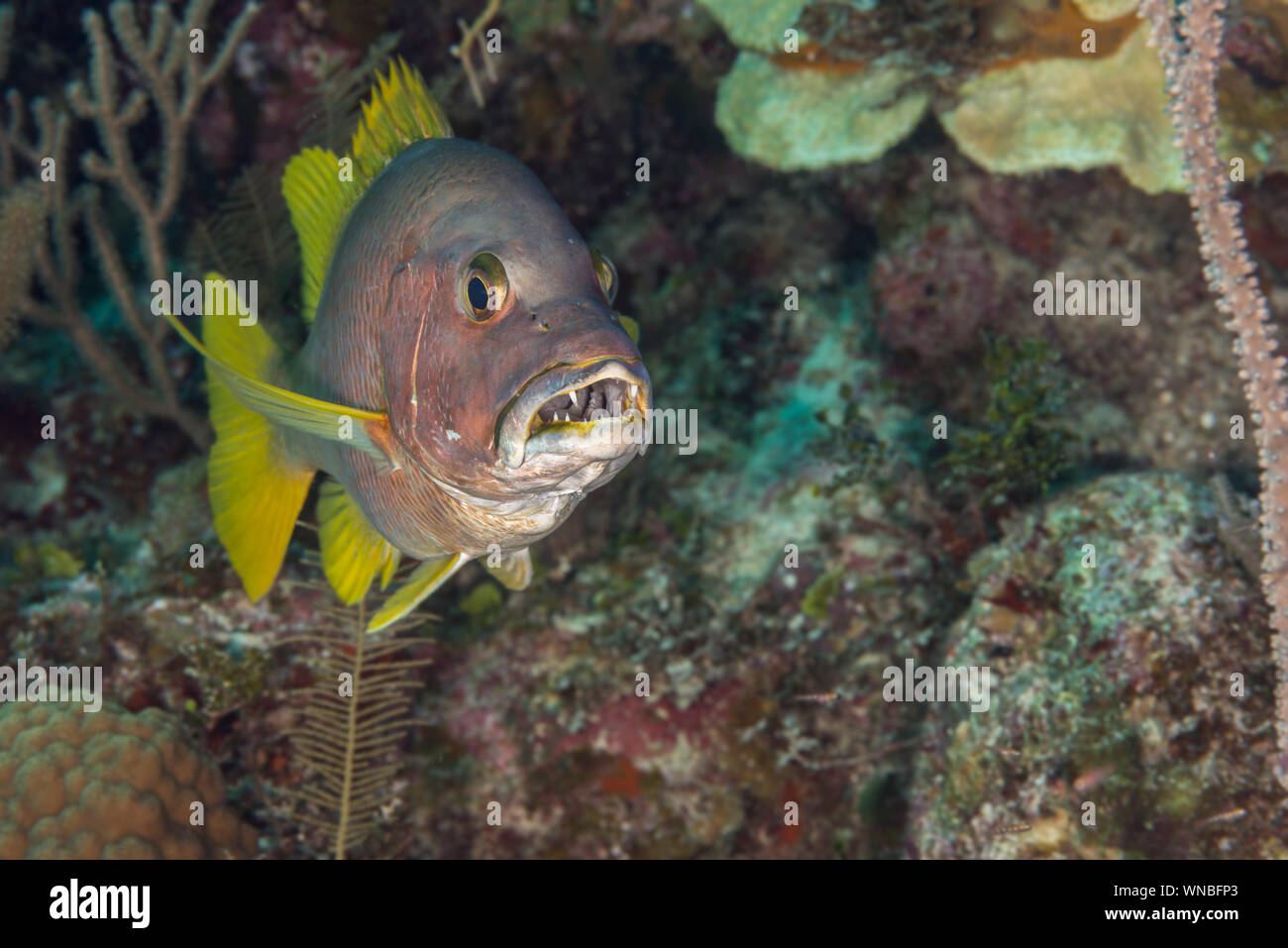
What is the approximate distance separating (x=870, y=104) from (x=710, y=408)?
2.39 metres

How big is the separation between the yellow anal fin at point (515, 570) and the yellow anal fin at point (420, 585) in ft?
0.76

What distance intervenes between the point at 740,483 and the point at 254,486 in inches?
125

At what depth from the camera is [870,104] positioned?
17.5 feet

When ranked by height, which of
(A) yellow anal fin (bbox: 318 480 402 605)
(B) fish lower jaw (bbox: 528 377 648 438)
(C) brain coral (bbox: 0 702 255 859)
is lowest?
(C) brain coral (bbox: 0 702 255 859)

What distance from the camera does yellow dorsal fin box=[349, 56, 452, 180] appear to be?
267cm

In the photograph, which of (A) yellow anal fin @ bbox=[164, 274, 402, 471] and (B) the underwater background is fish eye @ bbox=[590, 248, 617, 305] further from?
(B) the underwater background

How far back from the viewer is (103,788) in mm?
3309

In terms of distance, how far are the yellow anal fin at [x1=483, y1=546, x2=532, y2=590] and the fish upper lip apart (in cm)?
95

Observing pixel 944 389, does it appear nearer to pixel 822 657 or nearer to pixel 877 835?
pixel 822 657

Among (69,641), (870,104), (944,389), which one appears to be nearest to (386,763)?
(69,641)
